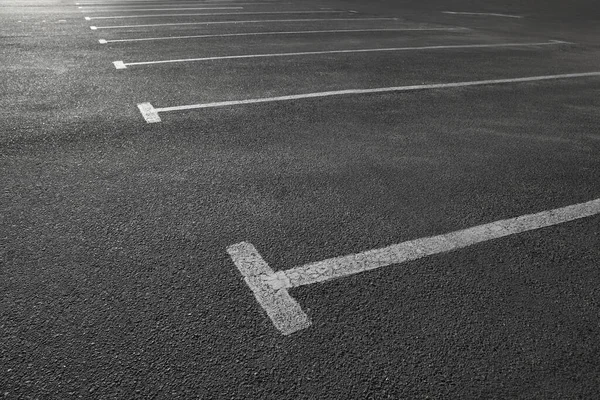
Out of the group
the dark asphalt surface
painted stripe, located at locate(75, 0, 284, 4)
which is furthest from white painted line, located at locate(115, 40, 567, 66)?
painted stripe, located at locate(75, 0, 284, 4)

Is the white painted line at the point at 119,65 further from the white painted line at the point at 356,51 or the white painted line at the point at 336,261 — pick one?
the white painted line at the point at 336,261

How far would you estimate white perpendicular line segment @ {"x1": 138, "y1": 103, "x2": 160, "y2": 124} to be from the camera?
199 inches

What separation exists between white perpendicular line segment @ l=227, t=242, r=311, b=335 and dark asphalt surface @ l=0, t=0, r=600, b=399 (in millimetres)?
52

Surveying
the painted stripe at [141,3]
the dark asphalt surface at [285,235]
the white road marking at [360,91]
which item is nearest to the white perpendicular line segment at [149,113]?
the white road marking at [360,91]

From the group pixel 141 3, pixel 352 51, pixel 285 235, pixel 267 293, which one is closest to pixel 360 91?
pixel 352 51

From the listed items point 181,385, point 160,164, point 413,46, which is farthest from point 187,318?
point 413,46

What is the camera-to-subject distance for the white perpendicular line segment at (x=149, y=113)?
5052 millimetres

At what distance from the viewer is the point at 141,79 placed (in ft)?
21.2

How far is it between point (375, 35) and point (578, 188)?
7.54 m

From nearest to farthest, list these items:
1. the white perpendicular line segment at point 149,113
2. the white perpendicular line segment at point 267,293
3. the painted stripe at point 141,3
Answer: the white perpendicular line segment at point 267,293 < the white perpendicular line segment at point 149,113 < the painted stripe at point 141,3

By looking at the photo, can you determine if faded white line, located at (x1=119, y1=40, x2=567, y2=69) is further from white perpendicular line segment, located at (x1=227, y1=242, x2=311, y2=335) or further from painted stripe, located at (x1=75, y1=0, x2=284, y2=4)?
painted stripe, located at (x1=75, y1=0, x2=284, y2=4)

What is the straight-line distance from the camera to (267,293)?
2623 millimetres

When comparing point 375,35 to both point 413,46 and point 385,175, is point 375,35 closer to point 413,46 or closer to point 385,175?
point 413,46

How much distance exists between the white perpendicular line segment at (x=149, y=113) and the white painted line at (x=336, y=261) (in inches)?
103
